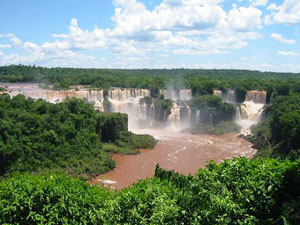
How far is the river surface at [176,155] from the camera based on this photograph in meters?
28.0

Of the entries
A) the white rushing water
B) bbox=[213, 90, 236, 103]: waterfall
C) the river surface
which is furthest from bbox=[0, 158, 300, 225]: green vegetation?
bbox=[213, 90, 236, 103]: waterfall

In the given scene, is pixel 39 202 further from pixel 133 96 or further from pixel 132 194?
pixel 133 96

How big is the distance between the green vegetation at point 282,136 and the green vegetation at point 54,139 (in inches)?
473

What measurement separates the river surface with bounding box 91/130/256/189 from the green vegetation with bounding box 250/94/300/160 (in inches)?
65.7

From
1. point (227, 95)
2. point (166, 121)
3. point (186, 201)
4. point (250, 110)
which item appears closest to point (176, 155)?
point (166, 121)

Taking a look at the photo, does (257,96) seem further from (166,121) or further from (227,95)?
(166,121)

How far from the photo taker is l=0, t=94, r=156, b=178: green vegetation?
26.2 metres

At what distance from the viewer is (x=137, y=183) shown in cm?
1249

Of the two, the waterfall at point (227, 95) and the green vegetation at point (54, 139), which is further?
the waterfall at point (227, 95)

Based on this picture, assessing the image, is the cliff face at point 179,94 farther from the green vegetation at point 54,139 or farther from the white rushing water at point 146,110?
the green vegetation at point 54,139

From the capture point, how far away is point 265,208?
9.34 metres

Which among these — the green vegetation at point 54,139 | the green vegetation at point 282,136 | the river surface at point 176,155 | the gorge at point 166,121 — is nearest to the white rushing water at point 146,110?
the gorge at point 166,121

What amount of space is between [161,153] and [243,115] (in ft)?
64.8

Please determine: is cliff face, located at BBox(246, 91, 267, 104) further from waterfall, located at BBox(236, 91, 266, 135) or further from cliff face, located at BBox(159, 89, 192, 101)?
cliff face, located at BBox(159, 89, 192, 101)
